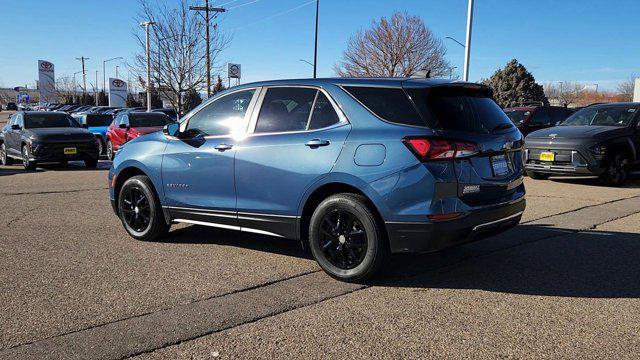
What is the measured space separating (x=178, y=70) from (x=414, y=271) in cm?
2928

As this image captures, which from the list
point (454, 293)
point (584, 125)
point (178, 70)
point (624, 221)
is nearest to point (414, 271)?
point (454, 293)

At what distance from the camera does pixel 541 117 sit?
603 inches

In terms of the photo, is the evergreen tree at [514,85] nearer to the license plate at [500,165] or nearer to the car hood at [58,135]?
the car hood at [58,135]

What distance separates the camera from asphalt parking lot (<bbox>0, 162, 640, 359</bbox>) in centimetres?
341

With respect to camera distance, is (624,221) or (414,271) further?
(624,221)

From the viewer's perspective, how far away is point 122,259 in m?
5.38

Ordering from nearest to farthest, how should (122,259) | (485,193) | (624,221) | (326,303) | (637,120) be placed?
(326,303), (485,193), (122,259), (624,221), (637,120)

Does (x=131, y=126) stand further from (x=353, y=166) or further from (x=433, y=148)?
(x=433, y=148)

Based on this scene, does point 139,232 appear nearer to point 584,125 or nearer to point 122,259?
point 122,259

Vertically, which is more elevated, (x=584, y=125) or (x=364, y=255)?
(x=584, y=125)

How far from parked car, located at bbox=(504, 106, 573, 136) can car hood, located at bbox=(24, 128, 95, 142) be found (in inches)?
467

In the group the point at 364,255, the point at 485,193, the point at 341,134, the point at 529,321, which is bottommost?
the point at 529,321

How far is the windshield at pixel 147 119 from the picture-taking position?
1741 centimetres

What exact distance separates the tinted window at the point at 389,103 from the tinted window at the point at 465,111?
17 centimetres
